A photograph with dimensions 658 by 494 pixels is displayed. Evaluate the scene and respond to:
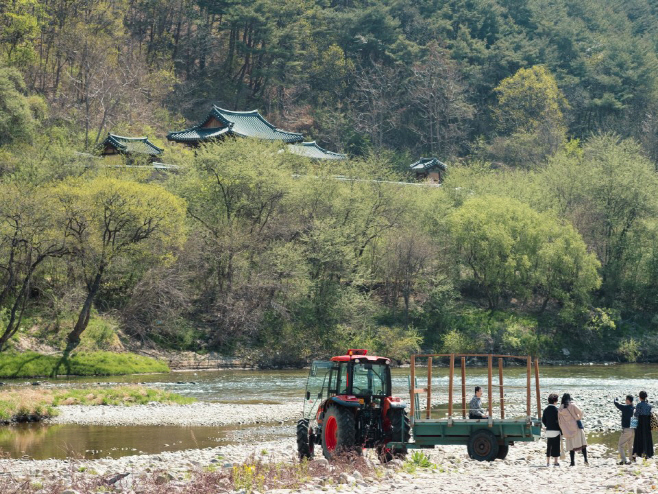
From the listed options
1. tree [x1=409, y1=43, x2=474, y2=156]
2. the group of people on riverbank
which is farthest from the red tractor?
tree [x1=409, y1=43, x2=474, y2=156]

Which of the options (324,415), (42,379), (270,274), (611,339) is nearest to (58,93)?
(270,274)

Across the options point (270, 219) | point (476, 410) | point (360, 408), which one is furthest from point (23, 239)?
point (476, 410)

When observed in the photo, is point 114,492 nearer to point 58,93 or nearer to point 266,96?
point 58,93

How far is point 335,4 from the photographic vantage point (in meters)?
114

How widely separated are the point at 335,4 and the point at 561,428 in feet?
338

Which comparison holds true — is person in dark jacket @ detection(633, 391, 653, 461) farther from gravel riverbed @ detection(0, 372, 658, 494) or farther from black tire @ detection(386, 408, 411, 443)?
black tire @ detection(386, 408, 411, 443)

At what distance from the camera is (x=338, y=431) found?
16938mm

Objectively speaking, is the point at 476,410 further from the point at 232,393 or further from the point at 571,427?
the point at 232,393

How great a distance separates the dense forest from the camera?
151ft

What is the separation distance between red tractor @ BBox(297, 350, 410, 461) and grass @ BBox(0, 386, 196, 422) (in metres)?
12.1

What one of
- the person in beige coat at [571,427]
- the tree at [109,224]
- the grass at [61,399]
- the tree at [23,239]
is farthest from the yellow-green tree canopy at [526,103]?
the person in beige coat at [571,427]

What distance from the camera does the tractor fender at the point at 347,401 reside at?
17156 millimetres

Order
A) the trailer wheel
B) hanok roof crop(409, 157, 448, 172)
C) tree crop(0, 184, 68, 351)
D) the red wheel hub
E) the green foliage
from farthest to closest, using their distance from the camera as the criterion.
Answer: hanok roof crop(409, 157, 448, 172)
the green foliage
tree crop(0, 184, 68, 351)
the trailer wheel
the red wheel hub

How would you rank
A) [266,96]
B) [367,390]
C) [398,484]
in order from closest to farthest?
1. [398,484]
2. [367,390]
3. [266,96]
